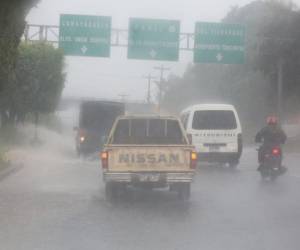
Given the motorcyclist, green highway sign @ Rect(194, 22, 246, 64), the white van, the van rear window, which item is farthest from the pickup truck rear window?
green highway sign @ Rect(194, 22, 246, 64)

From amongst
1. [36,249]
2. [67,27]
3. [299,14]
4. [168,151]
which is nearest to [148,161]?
[168,151]

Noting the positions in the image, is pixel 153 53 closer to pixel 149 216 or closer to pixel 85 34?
pixel 85 34

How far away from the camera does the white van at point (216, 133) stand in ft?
77.8

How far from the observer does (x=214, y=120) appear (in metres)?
23.9

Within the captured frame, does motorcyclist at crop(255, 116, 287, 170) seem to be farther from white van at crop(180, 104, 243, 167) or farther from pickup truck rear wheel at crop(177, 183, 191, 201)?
white van at crop(180, 104, 243, 167)

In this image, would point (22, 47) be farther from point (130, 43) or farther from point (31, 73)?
point (130, 43)

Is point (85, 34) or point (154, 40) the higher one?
point (85, 34)

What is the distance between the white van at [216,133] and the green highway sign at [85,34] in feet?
42.1

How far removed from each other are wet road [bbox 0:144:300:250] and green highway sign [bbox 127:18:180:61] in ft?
58.1

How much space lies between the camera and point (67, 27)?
3556 centimetres

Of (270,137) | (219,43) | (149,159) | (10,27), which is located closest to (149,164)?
(149,159)

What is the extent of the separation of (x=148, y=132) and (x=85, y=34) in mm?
20869

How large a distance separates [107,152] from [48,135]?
36.3 meters

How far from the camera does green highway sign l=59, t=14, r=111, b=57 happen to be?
35562mm
